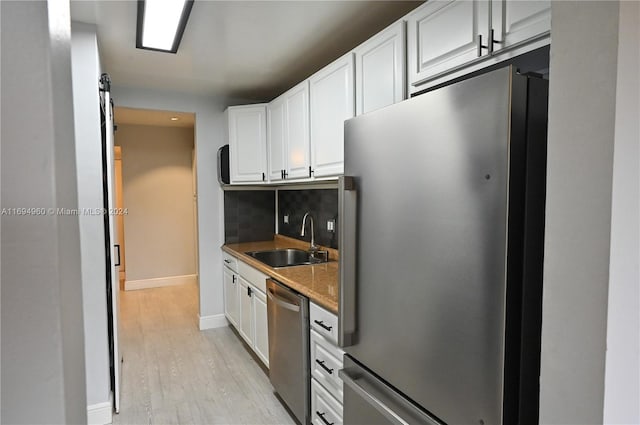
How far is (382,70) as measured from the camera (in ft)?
6.18

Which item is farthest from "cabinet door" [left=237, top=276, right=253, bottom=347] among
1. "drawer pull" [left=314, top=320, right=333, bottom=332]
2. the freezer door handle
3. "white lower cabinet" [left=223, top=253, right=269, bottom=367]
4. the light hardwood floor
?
the freezer door handle

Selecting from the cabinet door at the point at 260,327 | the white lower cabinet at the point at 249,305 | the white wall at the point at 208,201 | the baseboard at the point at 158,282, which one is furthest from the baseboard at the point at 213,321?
the baseboard at the point at 158,282

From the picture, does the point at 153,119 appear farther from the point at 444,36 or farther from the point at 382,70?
the point at 444,36

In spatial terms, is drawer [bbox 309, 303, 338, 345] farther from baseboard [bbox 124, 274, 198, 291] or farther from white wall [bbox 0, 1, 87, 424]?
baseboard [bbox 124, 274, 198, 291]

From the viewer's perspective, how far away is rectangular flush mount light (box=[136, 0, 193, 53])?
6.16 feet

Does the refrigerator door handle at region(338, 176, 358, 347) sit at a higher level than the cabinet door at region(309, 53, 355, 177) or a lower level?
lower

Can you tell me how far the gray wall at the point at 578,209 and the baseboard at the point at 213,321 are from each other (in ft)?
11.9

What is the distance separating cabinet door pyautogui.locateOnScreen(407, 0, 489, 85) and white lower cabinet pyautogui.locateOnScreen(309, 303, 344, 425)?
4.02 ft

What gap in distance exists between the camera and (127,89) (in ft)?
11.5

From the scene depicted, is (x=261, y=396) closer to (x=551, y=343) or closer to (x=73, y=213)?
(x=551, y=343)

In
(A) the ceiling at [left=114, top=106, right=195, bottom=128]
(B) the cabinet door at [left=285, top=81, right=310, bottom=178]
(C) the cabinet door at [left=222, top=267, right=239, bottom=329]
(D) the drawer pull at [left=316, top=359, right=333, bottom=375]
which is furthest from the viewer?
(A) the ceiling at [left=114, top=106, right=195, bottom=128]

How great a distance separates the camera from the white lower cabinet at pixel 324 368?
71.5 inches

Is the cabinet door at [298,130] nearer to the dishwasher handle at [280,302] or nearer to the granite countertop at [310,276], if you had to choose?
the granite countertop at [310,276]

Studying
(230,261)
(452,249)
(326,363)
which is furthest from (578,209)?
(230,261)
